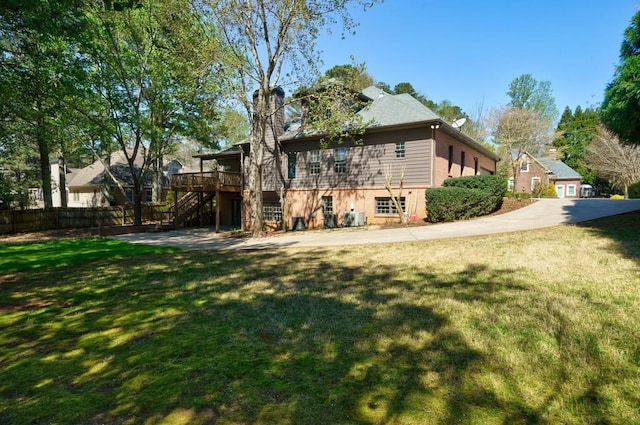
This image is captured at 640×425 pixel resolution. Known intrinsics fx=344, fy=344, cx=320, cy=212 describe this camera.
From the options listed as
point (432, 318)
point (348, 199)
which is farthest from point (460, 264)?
point (348, 199)

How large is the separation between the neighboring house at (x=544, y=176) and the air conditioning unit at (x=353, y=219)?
29308mm

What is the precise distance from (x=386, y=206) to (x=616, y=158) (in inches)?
1245

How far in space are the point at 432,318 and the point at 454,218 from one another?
12.5m

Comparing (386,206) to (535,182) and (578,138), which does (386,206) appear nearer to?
(535,182)

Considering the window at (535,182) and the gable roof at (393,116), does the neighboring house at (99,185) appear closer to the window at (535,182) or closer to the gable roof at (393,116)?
the gable roof at (393,116)

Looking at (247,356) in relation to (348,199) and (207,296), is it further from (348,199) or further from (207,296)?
(348,199)

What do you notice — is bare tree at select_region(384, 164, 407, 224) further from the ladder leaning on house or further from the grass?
the ladder leaning on house

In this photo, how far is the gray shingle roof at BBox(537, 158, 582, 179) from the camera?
4478 centimetres

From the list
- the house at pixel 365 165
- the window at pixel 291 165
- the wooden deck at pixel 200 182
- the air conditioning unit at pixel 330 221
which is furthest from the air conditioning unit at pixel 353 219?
the wooden deck at pixel 200 182

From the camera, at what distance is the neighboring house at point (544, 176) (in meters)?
42.0

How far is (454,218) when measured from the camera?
1636cm

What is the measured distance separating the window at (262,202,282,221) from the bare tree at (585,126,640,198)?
33.0 meters

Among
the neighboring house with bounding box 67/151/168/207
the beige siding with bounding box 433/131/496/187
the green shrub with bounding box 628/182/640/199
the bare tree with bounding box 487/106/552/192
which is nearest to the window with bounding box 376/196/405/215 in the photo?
the beige siding with bounding box 433/131/496/187

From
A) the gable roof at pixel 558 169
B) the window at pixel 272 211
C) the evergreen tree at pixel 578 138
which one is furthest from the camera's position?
the evergreen tree at pixel 578 138
